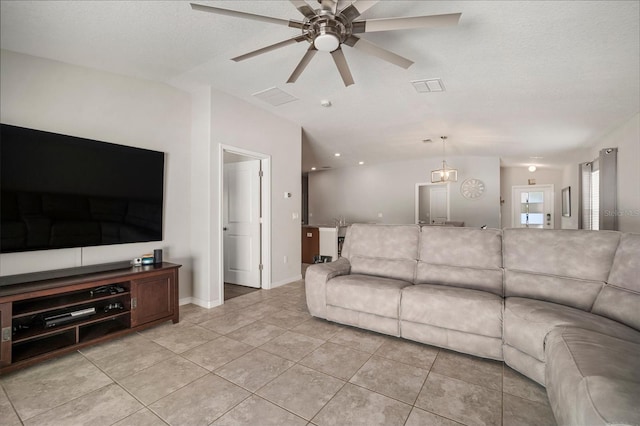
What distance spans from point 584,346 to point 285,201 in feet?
12.8

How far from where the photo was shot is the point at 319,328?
294 centimetres

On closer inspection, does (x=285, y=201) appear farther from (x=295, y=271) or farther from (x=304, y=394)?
(x=304, y=394)

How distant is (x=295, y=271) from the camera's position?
→ 4.95m

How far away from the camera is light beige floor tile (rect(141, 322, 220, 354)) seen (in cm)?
256

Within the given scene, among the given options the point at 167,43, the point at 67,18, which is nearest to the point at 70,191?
the point at 67,18

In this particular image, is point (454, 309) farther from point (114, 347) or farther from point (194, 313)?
point (114, 347)

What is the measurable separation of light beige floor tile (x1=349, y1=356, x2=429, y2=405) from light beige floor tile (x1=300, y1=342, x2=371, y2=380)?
0.21ft

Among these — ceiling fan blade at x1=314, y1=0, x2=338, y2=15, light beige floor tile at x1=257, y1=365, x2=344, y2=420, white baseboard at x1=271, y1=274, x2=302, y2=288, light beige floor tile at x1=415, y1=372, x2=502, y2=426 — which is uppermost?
ceiling fan blade at x1=314, y1=0, x2=338, y2=15

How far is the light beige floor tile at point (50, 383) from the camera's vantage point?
177cm

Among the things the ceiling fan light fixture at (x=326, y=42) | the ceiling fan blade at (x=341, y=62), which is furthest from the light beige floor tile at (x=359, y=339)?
the ceiling fan light fixture at (x=326, y=42)

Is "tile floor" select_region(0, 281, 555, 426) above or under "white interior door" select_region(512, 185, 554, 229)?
under

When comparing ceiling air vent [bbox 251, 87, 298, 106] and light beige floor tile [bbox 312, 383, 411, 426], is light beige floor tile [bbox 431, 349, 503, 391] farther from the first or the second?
ceiling air vent [bbox 251, 87, 298, 106]

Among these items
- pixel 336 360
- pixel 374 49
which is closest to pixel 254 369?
pixel 336 360

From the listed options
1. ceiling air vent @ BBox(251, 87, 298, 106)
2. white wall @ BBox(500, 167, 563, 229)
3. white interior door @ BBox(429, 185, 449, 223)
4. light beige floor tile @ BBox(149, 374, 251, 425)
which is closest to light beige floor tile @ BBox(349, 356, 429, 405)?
light beige floor tile @ BBox(149, 374, 251, 425)
